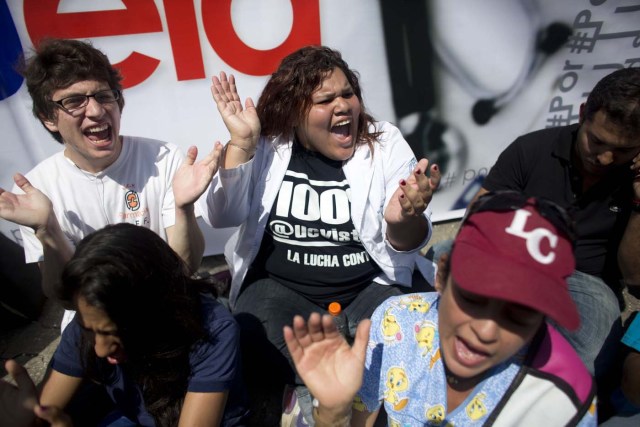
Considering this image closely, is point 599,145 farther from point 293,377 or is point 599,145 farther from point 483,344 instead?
point 293,377

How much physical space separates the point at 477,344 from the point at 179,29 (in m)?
2.17

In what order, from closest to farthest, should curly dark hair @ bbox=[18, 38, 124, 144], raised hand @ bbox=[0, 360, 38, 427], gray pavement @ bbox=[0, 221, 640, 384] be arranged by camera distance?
raised hand @ bbox=[0, 360, 38, 427]
curly dark hair @ bbox=[18, 38, 124, 144]
gray pavement @ bbox=[0, 221, 640, 384]

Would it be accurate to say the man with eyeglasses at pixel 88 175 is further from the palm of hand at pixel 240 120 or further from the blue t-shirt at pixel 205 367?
the blue t-shirt at pixel 205 367

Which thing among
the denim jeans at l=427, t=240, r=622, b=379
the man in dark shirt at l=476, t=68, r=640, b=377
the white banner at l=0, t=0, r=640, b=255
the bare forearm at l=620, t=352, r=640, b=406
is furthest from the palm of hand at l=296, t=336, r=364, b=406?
the white banner at l=0, t=0, r=640, b=255

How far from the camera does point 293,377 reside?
6.76 ft

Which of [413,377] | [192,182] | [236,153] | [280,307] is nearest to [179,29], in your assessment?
[236,153]

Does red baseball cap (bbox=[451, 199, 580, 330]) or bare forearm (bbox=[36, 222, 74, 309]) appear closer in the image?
red baseball cap (bbox=[451, 199, 580, 330])

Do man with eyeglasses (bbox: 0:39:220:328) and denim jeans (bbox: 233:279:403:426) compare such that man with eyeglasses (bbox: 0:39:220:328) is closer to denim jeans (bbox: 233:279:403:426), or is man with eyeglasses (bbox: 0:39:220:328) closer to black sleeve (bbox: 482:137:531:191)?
denim jeans (bbox: 233:279:403:426)

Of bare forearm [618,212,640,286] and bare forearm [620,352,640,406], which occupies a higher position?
bare forearm [618,212,640,286]

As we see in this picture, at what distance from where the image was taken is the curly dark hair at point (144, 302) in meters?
1.24

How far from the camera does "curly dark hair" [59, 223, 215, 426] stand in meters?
1.24

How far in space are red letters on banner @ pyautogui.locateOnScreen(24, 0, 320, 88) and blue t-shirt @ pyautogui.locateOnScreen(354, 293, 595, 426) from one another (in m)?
1.73

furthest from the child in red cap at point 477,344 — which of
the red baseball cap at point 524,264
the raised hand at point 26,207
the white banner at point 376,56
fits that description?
the white banner at point 376,56

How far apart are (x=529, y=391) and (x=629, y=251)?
41.3 inches
